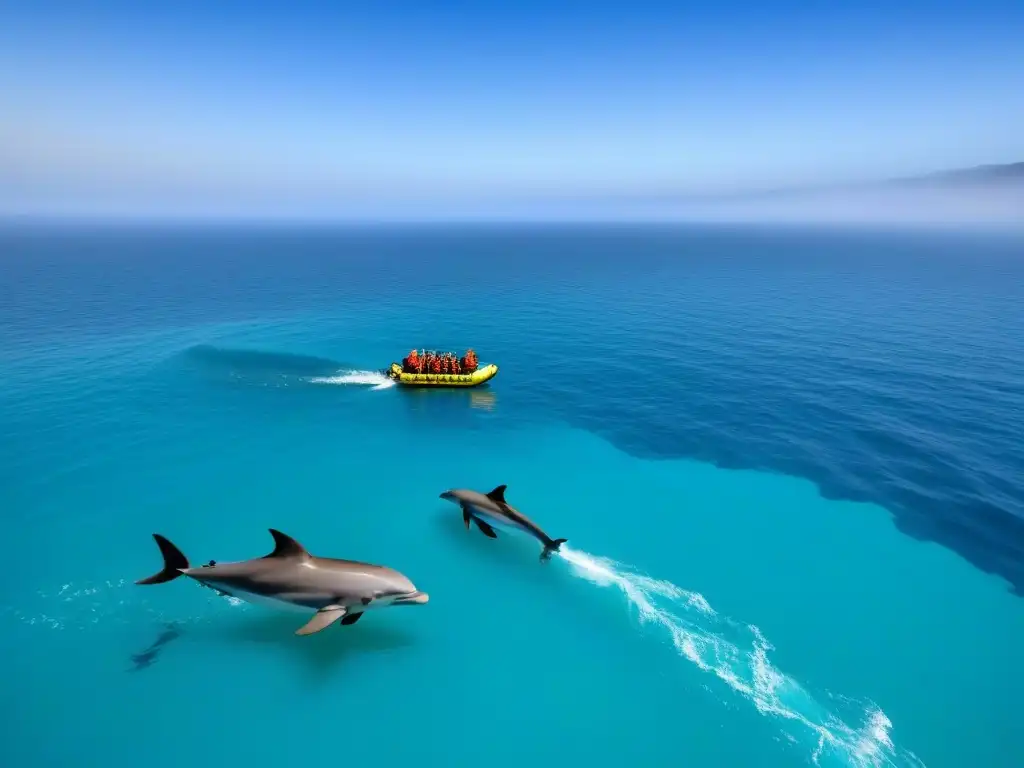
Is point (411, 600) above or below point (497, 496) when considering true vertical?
below

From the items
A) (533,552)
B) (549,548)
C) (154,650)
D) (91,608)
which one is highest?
(549,548)

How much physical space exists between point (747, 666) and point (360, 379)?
43217 mm

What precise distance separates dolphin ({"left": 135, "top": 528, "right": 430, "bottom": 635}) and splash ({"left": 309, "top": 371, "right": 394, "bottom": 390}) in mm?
32855

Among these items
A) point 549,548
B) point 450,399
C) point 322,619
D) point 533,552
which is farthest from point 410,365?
point 322,619

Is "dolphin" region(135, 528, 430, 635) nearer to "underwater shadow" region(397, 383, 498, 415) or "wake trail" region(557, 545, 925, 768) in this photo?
"wake trail" region(557, 545, 925, 768)

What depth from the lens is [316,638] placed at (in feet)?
69.6

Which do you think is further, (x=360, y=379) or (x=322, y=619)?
(x=360, y=379)

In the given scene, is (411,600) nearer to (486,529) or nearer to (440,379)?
(486,529)

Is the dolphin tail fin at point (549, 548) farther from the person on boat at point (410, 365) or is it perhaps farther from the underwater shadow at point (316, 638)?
the person on boat at point (410, 365)

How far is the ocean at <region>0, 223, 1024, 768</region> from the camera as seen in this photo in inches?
728

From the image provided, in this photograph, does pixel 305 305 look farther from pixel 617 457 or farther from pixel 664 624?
pixel 664 624

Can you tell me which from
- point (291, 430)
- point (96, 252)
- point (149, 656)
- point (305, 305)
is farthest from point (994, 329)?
point (96, 252)

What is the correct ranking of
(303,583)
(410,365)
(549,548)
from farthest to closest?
(410,365), (549,548), (303,583)

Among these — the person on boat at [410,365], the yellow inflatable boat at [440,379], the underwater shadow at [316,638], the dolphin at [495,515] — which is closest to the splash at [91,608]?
the underwater shadow at [316,638]
